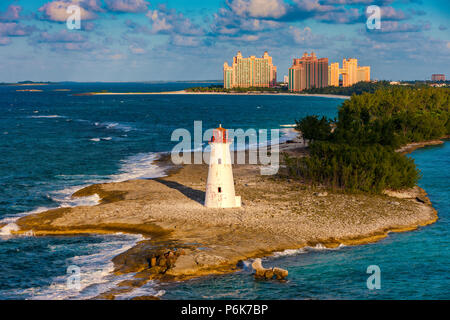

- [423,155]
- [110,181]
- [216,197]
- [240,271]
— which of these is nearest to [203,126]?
[423,155]

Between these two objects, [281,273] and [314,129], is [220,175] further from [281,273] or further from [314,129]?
[314,129]

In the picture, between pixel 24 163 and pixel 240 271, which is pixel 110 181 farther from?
pixel 240 271

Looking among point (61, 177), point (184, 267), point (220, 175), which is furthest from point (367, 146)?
point (61, 177)

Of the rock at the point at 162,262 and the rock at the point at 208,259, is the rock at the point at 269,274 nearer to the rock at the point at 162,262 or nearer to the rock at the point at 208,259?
the rock at the point at 208,259

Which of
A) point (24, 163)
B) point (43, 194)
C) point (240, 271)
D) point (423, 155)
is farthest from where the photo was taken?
point (423, 155)

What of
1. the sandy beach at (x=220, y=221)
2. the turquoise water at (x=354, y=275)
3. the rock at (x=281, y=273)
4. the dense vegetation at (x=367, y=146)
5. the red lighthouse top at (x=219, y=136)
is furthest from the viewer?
the dense vegetation at (x=367, y=146)

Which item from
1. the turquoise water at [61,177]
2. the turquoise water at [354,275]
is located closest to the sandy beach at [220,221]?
the turquoise water at [354,275]
